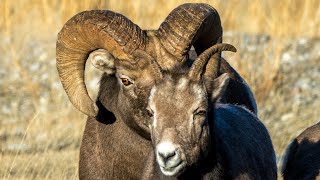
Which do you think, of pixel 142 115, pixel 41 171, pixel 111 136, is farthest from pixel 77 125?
pixel 142 115

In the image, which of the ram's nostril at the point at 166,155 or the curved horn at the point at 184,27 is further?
the curved horn at the point at 184,27

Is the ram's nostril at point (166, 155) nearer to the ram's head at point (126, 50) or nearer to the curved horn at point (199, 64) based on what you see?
the curved horn at point (199, 64)

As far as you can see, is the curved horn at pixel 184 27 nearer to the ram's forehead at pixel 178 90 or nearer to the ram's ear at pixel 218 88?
the ram's ear at pixel 218 88

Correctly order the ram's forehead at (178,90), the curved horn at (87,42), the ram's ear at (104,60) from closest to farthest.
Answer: the ram's forehead at (178,90), the curved horn at (87,42), the ram's ear at (104,60)

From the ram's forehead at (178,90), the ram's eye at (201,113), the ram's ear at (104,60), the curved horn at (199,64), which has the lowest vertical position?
the ram's ear at (104,60)

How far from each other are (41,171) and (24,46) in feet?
26.9

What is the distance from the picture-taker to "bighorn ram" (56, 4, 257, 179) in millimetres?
9875

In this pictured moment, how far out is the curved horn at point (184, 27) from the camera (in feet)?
32.7

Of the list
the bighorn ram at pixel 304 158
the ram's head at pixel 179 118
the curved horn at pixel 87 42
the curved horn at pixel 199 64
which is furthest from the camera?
the bighorn ram at pixel 304 158

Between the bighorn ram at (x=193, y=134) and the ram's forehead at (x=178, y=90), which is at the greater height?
the ram's forehead at (x=178, y=90)

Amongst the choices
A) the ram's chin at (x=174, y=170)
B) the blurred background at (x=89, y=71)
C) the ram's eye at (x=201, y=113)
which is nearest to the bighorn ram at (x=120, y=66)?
the ram's eye at (x=201, y=113)

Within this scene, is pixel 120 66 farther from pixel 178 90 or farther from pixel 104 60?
pixel 178 90

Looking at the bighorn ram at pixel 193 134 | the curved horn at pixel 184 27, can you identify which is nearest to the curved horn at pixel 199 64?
the bighorn ram at pixel 193 134

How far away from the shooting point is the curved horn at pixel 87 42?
1019cm
